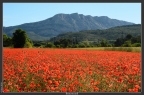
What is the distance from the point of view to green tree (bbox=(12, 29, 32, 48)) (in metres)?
6.57

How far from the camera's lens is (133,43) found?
674 cm

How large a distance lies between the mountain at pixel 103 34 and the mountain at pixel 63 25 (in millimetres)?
81

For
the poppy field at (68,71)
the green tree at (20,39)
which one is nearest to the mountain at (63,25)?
the green tree at (20,39)

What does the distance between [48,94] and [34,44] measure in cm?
138

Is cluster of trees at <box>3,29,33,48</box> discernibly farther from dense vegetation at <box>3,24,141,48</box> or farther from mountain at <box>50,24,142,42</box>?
mountain at <box>50,24,142,42</box>

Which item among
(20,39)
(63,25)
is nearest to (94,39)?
(63,25)

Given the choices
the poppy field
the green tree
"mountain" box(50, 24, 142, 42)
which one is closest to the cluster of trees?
the green tree

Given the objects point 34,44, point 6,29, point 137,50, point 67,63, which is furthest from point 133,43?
point 6,29

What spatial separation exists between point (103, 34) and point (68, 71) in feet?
4.38

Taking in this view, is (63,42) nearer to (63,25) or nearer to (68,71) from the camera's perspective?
(63,25)

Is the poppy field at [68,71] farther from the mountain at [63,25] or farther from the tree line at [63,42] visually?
the mountain at [63,25]

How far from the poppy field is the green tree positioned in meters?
0.11

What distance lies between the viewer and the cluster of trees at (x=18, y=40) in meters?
6.35

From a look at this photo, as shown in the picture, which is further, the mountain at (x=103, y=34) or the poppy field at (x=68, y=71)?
the mountain at (x=103, y=34)
